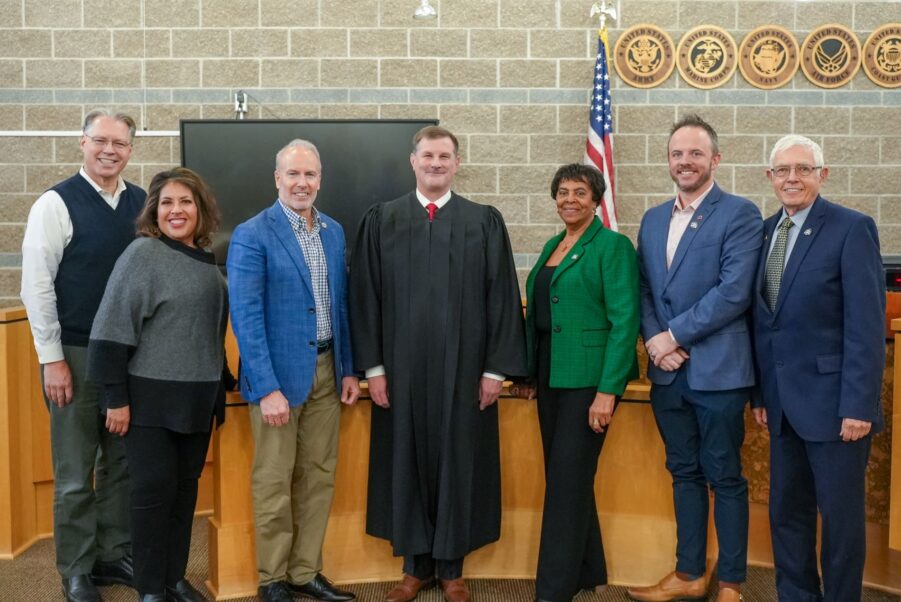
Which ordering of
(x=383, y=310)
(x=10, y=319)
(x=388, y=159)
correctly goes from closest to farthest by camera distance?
(x=383, y=310), (x=10, y=319), (x=388, y=159)

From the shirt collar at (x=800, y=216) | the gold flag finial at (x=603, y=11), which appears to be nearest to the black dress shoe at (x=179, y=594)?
the shirt collar at (x=800, y=216)

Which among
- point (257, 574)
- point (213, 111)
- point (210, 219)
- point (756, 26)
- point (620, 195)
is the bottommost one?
point (257, 574)

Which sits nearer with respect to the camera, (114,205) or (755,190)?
(114,205)

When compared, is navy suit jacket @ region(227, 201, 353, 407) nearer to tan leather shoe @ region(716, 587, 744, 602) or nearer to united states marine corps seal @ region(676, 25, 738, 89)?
tan leather shoe @ region(716, 587, 744, 602)

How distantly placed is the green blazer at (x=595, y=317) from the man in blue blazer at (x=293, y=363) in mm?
790

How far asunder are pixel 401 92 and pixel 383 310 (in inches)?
115

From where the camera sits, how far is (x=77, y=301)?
2.87 m

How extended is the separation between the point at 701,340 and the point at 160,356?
1.81 m

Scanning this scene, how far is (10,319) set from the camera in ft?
11.2

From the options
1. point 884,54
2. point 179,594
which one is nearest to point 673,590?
point 179,594

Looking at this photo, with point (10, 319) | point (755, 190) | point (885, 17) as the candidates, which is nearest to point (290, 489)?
point (10, 319)

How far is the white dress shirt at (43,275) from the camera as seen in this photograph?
2.80m

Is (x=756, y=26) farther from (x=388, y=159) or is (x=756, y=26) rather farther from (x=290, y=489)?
(x=290, y=489)

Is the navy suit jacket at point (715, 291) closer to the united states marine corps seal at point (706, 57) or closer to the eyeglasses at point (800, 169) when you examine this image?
the eyeglasses at point (800, 169)
